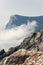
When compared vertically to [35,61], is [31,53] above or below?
above

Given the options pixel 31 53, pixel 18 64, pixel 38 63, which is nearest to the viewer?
pixel 38 63

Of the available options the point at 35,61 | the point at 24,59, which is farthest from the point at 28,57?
the point at 35,61

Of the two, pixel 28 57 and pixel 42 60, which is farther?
pixel 28 57

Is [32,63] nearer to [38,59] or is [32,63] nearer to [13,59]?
[38,59]

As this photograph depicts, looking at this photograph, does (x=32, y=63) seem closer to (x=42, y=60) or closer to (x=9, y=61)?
(x=42, y=60)

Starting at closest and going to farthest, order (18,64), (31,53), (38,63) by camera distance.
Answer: (38,63) < (18,64) < (31,53)

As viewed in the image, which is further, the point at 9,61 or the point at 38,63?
the point at 9,61

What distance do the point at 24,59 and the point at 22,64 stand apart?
3784mm

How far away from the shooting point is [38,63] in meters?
65.2

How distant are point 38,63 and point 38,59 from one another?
1616 mm

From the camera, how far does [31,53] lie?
74375mm

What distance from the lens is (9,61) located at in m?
73.8

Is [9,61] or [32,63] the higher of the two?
[9,61]

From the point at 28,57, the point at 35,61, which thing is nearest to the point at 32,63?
the point at 35,61
